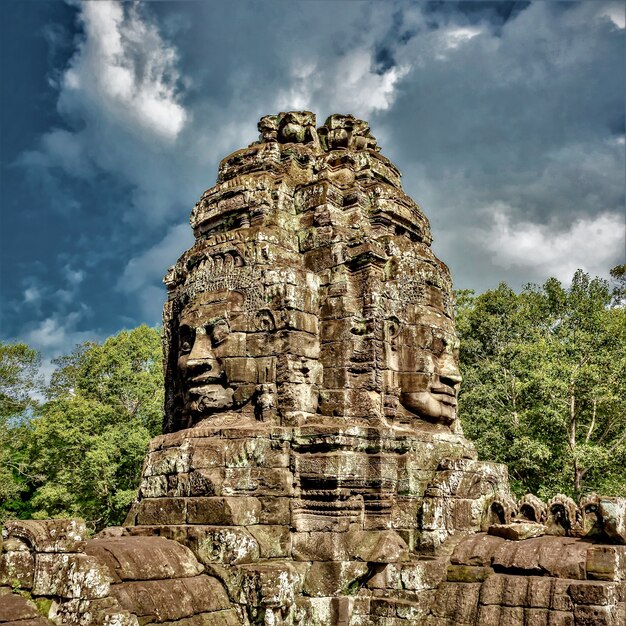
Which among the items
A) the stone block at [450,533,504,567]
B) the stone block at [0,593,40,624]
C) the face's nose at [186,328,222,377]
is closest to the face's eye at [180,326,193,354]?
the face's nose at [186,328,222,377]

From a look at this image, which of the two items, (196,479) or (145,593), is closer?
(145,593)

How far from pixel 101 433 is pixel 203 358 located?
54.0ft

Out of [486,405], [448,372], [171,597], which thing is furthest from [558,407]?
[171,597]

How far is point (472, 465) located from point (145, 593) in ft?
15.8

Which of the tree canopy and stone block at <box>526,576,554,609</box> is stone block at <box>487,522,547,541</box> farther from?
the tree canopy

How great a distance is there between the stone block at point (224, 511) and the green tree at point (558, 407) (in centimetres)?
1191

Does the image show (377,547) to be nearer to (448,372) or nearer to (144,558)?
(144,558)

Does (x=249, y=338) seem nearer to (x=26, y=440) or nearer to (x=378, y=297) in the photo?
(x=378, y=297)

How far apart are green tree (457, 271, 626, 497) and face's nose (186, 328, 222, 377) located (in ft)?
37.9

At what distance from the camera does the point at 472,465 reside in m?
9.30

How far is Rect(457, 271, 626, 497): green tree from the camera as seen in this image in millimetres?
Result: 18266

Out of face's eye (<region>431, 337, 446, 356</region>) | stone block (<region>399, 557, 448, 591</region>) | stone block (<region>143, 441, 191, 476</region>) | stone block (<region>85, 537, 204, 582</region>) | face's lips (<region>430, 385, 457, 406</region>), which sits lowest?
stone block (<region>399, 557, 448, 591</region>)

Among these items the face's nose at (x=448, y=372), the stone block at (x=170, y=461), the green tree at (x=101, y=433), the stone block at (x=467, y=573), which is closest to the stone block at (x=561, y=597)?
the stone block at (x=467, y=573)

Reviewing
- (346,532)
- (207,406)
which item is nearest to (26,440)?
(207,406)
